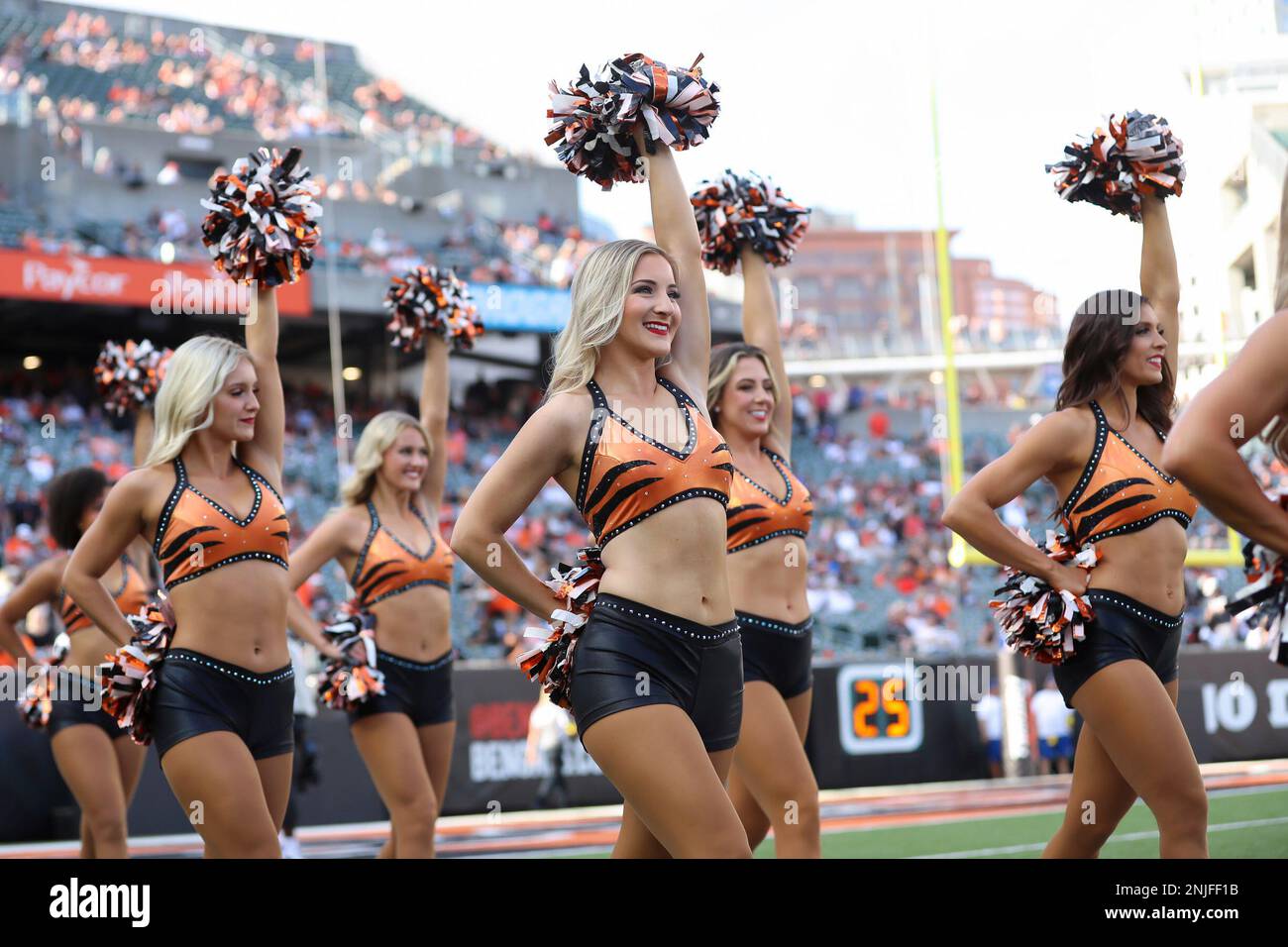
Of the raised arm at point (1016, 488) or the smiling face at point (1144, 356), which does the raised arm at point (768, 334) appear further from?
the smiling face at point (1144, 356)

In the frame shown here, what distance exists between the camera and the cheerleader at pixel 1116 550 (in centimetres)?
364

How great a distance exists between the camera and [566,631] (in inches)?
126

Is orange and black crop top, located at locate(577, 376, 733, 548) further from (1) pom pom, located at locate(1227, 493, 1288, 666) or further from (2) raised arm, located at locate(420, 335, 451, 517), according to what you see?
(2) raised arm, located at locate(420, 335, 451, 517)

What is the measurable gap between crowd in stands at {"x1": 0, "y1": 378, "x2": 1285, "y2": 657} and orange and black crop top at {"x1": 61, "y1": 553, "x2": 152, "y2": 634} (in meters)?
7.88

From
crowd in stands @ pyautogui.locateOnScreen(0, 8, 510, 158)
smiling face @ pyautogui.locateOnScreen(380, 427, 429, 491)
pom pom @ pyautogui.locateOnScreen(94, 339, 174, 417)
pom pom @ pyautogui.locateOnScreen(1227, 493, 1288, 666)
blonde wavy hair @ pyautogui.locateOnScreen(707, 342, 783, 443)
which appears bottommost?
pom pom @ pyautogui.locateOnScreen(1227, 493, 1288, 666)

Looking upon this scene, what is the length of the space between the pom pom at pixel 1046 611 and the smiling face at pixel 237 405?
2.35 metres

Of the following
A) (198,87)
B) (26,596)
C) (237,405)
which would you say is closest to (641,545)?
(237,405)

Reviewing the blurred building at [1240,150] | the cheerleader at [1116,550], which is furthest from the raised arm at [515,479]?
the blurred building at [1240,150]

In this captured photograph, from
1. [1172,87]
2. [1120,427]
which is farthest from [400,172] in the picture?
[1120,427]

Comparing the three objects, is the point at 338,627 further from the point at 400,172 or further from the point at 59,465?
the point at 400,172

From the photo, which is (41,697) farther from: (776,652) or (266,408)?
(776,652)

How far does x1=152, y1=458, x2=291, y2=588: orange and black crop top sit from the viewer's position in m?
4.04

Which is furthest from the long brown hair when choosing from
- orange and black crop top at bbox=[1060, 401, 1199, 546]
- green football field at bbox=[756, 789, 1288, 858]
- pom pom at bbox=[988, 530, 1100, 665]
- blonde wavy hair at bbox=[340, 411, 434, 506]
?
blonde wavy hair at bbox=[340, 411, 434, 506]
